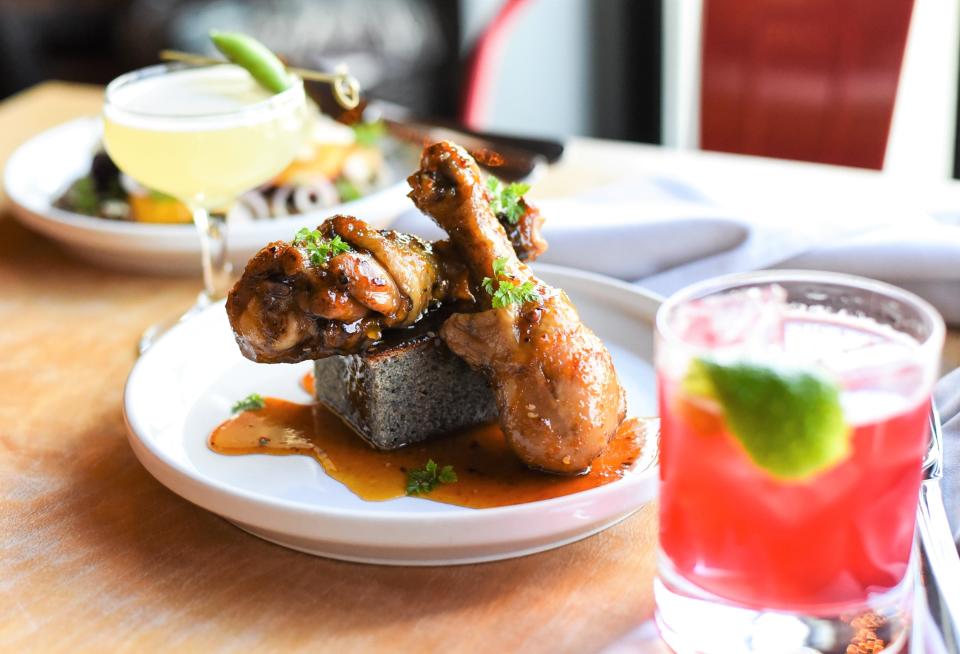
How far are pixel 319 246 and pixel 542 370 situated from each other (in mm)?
307

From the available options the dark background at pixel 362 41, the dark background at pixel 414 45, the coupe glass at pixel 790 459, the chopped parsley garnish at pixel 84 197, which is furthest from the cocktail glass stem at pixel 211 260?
the dark background at pixel 414 45

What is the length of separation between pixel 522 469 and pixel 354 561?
0.24m

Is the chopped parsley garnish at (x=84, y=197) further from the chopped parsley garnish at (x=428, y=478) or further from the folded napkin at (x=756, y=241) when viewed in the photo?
the chopped parsley garnish at (x=428, y=478)

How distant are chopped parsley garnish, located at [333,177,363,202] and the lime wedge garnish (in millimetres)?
1584

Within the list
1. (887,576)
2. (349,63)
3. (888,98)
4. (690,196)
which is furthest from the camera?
(349,63)

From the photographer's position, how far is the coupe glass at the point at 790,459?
0.91 metres

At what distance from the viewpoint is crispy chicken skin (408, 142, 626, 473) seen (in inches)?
51.3

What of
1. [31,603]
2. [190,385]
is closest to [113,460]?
[190,385]

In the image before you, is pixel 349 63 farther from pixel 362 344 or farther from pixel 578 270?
pixel 362 344

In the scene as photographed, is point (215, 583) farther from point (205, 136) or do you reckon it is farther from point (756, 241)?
point (756, 241)

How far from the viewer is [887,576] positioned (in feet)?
3.29

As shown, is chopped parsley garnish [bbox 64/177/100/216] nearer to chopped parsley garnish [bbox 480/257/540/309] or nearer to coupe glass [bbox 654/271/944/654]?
chopped parsley garnish [bbox 480/257/540/309]

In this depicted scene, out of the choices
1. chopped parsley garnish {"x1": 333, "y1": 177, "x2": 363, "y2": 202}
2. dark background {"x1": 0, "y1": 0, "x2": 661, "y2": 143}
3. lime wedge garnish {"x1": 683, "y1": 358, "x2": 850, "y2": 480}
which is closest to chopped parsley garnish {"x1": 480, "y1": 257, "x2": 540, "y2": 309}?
lime wedge garnish {"x1": 683, "y1": 358, "x2": 850, "y2": 480}

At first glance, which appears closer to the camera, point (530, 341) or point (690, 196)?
point (530, 341)
